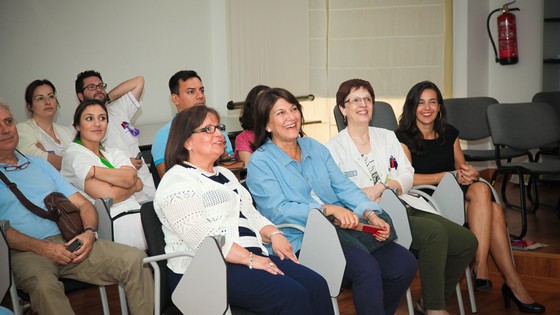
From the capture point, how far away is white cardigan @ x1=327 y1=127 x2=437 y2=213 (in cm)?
389

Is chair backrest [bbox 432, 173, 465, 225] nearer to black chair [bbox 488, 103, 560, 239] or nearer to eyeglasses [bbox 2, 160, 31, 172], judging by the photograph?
black chair [bbox 488, 103, 560, 239]

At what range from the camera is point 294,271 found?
2.90 metres

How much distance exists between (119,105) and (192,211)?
2.30 meters

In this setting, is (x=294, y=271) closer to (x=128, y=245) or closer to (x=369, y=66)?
(x=128, y=245)

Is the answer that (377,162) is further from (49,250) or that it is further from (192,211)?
(49,250)

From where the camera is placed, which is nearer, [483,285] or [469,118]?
[483,285]

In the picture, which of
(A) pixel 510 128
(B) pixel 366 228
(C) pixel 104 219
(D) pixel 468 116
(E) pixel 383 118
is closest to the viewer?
(B) pixel 366 228

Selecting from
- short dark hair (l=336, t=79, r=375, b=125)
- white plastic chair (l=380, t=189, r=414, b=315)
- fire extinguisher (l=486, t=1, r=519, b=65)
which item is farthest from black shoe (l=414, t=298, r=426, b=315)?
fire extinguisher (l=486, t=1, r=519, b=65)

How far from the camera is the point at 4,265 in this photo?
282 cm

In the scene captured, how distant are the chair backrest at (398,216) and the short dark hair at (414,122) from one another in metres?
0.80

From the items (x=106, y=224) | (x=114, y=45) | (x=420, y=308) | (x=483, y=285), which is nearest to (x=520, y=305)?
(x=483, y=285)

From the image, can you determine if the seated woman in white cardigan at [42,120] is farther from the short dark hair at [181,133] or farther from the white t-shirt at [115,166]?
the short dark hair at [181,133]

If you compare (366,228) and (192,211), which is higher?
(192,211)

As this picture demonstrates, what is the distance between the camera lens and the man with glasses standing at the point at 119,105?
4684 mm
